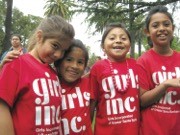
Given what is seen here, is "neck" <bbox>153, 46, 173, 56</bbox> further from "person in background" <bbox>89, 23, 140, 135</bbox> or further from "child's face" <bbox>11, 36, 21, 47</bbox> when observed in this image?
"child's face" <bbox>11, 36, 21, 47</bbox>

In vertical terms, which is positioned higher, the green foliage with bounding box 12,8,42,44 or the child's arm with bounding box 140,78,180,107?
the green foliage with bounding box 12,8,42,44

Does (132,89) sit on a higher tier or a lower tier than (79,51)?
lower

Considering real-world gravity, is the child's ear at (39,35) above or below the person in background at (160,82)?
above

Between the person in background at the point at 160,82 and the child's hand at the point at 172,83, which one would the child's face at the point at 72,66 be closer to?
the person in background at the point at 160,82

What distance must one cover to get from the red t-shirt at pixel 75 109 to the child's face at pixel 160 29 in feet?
2.26

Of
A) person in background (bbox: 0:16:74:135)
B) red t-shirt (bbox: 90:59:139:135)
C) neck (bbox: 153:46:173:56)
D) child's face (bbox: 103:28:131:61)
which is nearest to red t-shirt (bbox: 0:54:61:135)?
person in background (bbox: 0:16:74:135)

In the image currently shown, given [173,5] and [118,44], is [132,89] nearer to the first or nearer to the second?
[118,44]

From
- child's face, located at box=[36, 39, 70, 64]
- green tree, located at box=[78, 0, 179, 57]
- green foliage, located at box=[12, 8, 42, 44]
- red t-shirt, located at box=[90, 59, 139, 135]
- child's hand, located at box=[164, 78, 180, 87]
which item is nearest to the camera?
child's face, located at box=[36, 39, 70, 64]

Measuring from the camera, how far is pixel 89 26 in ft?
31.2

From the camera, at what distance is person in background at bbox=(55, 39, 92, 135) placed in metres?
2.46

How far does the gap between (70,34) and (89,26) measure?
7.30 meters

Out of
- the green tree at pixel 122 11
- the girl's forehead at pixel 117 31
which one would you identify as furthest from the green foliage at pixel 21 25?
the girl's forehead at pixel 117 31

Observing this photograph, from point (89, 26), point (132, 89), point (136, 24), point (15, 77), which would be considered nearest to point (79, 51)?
point (132, 89)

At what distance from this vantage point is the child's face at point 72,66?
2533mm
